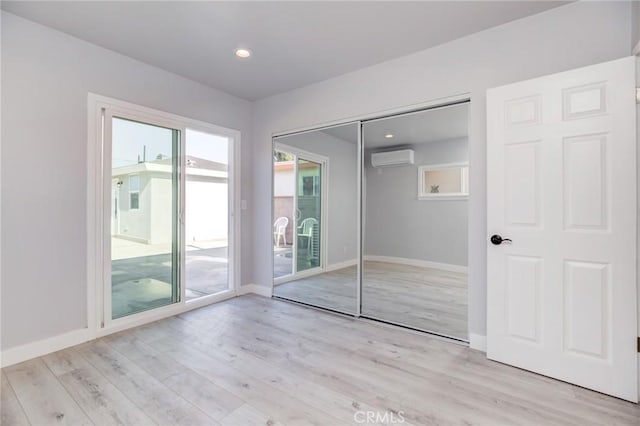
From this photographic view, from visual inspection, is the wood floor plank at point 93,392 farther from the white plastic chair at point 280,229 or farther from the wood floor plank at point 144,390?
the white plastic chair at point 280,229

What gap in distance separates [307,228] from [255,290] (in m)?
1.20

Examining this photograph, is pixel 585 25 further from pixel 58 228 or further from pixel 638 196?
pixel 58 228

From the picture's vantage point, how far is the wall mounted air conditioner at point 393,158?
15.0 feet

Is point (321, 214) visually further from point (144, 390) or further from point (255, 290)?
point (144, 390)

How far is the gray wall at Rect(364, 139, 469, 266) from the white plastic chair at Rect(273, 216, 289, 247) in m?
1.23

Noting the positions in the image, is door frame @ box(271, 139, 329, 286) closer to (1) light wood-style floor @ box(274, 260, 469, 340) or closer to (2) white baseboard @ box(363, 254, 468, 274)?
A: (1) light wood-style floor @ box(274, 260, 469, 340)

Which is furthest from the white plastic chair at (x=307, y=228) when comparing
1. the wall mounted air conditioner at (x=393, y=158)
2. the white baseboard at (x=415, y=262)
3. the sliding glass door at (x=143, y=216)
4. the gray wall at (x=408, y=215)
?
the sliding glass door at (x=143, y=216)

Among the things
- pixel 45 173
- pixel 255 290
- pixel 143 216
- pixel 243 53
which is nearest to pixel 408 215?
pixel 255 290

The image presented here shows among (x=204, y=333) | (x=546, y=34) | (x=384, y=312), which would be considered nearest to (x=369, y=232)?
(x=384, y=312)

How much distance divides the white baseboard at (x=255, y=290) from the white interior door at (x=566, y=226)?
2675 millimetres

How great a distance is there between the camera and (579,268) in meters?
2.04

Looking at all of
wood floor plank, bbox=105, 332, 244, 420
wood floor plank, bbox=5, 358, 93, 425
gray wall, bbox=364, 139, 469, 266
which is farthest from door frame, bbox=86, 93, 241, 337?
gray wall, bbox=364, 139, 469, 266

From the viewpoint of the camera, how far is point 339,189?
4.39 meters

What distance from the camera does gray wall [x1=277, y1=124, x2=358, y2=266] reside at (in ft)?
12.3
